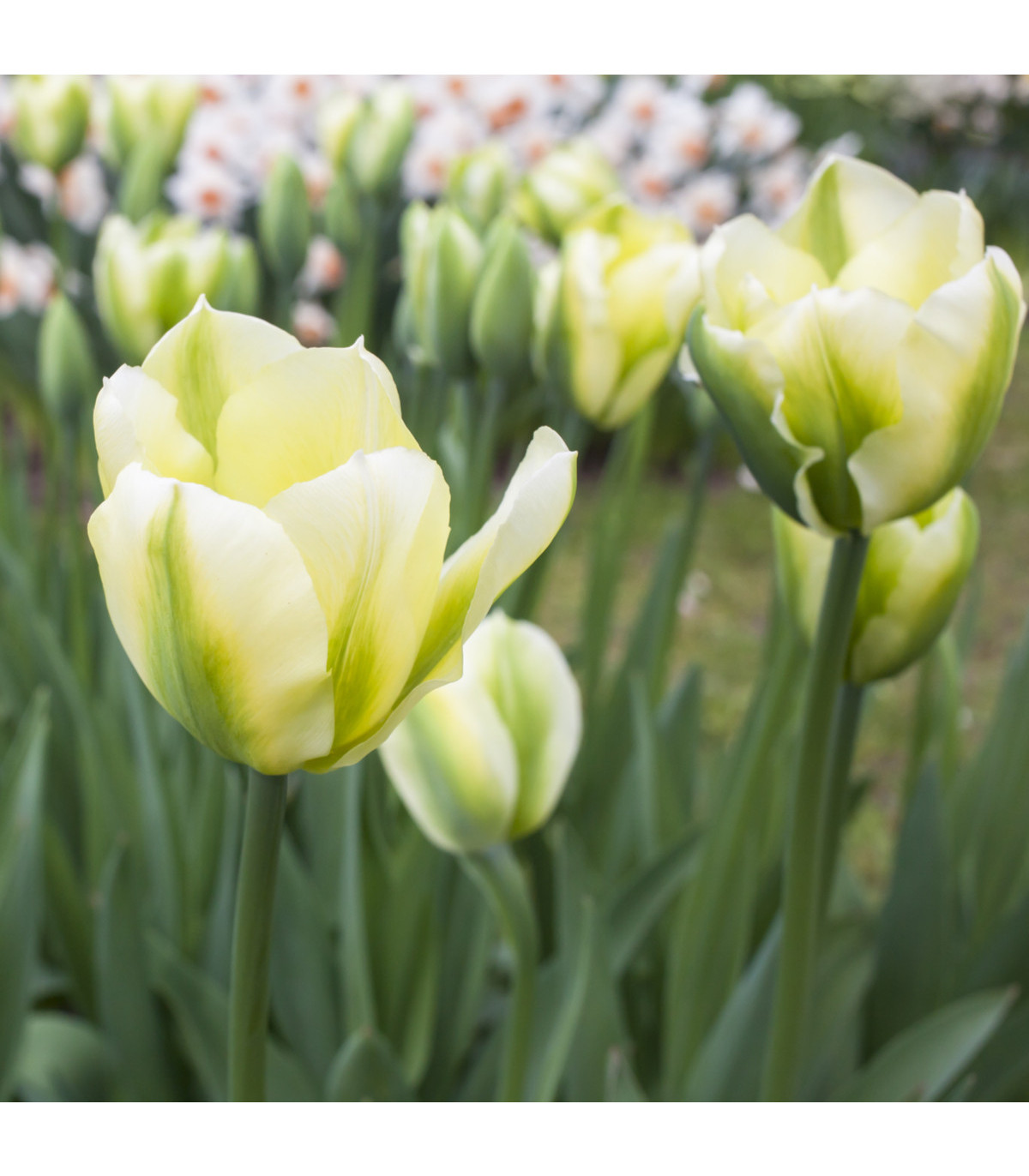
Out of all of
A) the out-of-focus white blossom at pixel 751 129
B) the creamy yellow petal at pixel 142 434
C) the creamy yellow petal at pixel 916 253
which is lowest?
the out-of-focus white blossom at pixel 751 129

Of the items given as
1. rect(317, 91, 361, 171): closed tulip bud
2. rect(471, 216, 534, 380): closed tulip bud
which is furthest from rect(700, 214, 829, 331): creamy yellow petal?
rect(317, 91, 361, 171): closed tulip bud

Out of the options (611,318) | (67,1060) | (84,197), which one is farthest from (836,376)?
(84,197)

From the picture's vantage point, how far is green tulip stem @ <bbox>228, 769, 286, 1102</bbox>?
33 cm

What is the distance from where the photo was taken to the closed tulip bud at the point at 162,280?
977 millimetres

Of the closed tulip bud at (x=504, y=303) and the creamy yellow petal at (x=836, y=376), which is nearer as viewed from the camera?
the creamy yellow petal at (x=836, y=376)

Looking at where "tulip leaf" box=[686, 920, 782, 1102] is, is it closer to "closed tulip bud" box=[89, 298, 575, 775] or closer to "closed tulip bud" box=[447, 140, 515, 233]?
"closed tulip bud" box=[89, 298, 575, 775]

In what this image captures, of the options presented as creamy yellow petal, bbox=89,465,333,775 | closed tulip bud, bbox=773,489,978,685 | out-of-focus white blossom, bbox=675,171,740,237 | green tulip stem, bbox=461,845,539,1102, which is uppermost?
creamy yellow petal, bbox=89,465,333,775

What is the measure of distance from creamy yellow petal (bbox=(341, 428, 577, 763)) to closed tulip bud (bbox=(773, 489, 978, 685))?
24 centimetres

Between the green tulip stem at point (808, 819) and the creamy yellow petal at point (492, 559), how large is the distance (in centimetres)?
17

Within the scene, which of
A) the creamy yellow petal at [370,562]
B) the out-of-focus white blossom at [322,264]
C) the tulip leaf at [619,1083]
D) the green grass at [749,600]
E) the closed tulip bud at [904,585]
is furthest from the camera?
the green grass at [749,600]

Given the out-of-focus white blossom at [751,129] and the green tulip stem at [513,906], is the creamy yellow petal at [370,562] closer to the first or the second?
the green tulip stem at [513,906]

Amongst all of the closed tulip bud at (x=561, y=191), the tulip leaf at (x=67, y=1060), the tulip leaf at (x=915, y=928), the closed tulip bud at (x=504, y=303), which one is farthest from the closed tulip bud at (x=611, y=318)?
the tulip leaf at (x=67, y=1060)

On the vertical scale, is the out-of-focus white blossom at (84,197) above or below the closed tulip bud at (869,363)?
below
